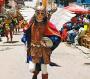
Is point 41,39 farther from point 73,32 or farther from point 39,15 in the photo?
point 73,32

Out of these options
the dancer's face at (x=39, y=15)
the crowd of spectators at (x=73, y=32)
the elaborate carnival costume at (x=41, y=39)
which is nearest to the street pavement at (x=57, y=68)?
the elaborate carnival costume at (x=41, y=39)

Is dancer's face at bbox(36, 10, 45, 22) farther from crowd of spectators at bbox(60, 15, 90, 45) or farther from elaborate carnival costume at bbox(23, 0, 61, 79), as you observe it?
crowd of spectators at bbox(60, 15, 90, 45)

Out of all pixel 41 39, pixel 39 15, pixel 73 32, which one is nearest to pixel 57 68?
pixel 41 39

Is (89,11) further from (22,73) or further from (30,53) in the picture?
(30,53)

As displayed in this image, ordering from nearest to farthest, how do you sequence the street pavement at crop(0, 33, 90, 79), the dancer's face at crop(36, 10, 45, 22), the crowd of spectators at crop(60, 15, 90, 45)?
the dancer's face at crop(36, 10, 45, 22) → the street pavement at crop(0, 33, 90, 79) → the crowd of spectators at crop(60, 15, 90, 45)

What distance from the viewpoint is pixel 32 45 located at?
9.82 metres

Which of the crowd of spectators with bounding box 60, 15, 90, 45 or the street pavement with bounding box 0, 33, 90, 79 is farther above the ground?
the street pavement with bounding box 0, 33, 90, 79

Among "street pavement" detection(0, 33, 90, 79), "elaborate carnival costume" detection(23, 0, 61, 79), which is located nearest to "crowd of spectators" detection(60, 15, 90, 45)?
"street pavement" detection(0, 33, 90, 79)

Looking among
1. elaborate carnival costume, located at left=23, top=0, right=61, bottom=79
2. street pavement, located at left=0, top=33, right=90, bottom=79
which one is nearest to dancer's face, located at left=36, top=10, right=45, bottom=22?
elaborate carnival costume, located at left=23, top=0, right=61, bottom=79

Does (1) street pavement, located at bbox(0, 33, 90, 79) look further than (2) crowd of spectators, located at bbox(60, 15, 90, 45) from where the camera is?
No

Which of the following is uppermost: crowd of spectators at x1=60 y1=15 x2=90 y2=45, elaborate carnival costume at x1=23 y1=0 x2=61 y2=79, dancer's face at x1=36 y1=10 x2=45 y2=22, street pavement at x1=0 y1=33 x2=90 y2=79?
dancer's face at x1=36 y1=10 x2=45 y2=22

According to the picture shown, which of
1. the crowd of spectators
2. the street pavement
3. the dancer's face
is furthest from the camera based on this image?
the crowd of spectators

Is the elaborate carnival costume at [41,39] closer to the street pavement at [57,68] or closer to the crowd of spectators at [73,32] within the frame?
the street pavement at [57,68]

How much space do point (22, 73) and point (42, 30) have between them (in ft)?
14.2
